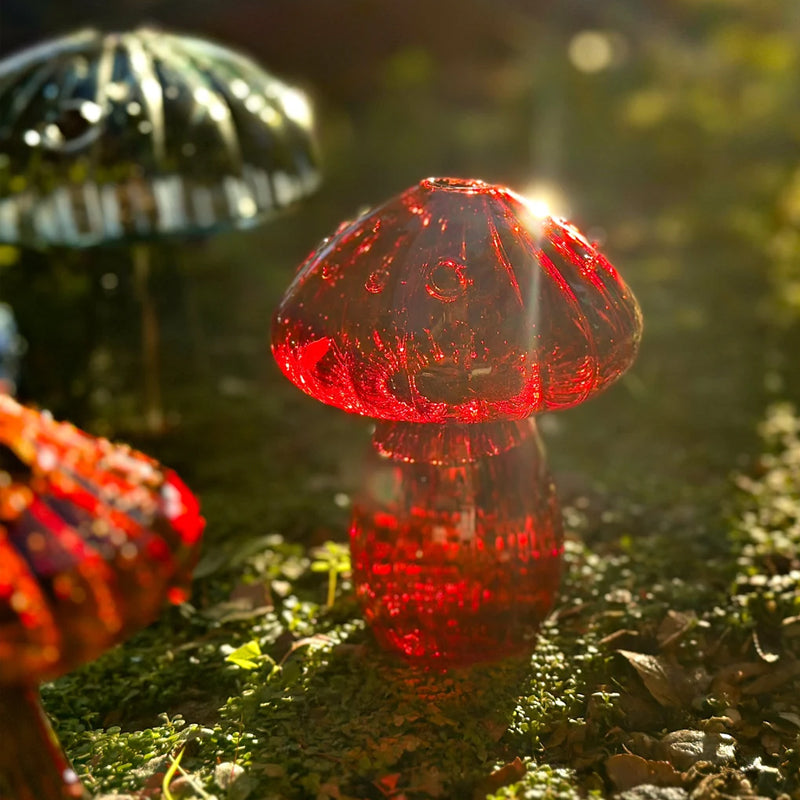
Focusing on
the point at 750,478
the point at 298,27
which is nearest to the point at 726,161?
the point at 298,27

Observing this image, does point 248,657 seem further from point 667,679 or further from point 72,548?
point 72,548

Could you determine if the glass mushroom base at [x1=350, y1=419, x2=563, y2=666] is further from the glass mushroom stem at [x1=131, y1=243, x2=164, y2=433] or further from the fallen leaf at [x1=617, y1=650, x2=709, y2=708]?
the glass mushroom stem at [x1=131, y1=243, x2=164, y2=433]

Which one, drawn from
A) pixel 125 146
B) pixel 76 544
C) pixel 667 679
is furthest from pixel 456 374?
pixel 125 146

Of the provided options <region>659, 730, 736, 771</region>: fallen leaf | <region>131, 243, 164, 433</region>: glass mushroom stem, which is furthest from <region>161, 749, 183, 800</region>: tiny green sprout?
<region>131, 243, 164, 433</region>: glass mushroom stem

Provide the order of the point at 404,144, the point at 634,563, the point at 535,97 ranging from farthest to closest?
1. the point at 535,97
2. the point at 404,144
3. the point at 634,563

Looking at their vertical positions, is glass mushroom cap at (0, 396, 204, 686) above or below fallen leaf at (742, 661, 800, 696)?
above

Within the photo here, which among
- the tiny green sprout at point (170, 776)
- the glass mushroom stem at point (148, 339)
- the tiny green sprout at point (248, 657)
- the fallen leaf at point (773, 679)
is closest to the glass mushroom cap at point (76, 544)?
the tiny green sprout at point (170, 776)

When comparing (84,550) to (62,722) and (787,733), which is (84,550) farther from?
(787,733)
